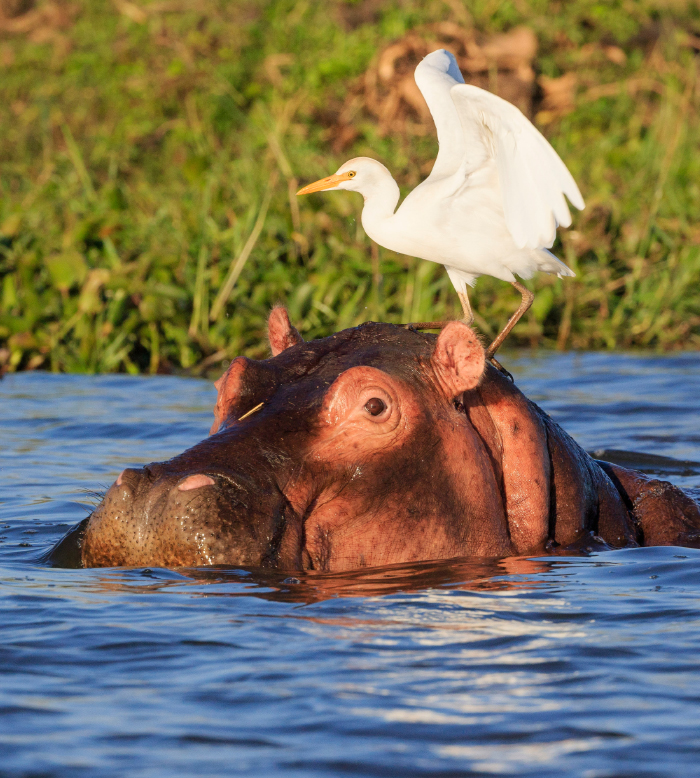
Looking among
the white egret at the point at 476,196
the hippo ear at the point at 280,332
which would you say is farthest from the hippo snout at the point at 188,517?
the white egret at the point at 476,196

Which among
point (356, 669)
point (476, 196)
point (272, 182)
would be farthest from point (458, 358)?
point (272, 182)

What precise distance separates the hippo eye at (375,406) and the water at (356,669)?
0.44m

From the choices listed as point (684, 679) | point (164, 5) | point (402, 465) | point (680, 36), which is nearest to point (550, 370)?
point (402, 465)

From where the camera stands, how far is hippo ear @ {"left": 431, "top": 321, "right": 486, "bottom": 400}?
12.7 ft

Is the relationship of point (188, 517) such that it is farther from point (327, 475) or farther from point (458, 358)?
point (458, 358)

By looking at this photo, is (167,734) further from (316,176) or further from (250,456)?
(316,176)

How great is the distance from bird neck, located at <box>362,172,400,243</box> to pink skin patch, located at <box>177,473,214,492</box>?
96.2 inches

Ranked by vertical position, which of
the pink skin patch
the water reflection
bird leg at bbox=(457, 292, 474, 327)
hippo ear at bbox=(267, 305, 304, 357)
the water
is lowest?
the water

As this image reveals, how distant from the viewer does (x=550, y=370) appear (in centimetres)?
874

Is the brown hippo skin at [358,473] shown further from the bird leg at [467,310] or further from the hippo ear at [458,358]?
the bird leg at [467,310]

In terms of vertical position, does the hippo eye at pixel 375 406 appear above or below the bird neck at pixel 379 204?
below

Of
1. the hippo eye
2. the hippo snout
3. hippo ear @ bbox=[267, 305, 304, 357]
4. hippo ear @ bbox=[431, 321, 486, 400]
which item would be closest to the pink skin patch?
the hippo snout

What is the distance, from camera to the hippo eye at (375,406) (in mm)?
3684

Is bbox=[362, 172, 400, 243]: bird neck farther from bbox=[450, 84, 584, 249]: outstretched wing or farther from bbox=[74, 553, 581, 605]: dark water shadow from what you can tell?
bbox=[74, 553, 581, 605]: dark water shadow
